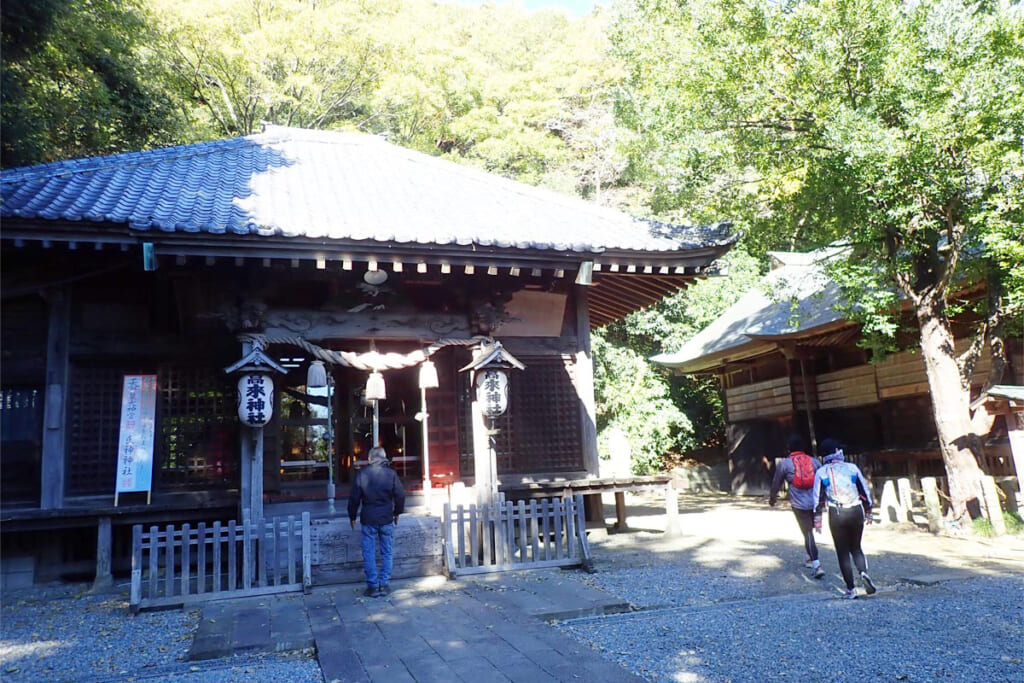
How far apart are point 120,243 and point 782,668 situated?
7874 millimetres

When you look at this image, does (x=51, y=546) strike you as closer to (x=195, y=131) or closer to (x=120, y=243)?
(x=120, y=243)

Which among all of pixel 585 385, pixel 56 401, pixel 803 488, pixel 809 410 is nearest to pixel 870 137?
pixel 803 488

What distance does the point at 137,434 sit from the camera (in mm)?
9281

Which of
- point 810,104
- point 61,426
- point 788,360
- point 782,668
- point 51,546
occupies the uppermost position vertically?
point 810,104

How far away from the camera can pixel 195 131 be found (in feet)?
70.1

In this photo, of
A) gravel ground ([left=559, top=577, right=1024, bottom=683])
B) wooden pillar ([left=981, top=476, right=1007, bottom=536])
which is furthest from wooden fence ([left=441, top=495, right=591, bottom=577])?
wooden pillar ([left=981, top=476, right=1007, bottom=536])

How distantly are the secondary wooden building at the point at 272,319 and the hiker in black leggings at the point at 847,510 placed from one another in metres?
3.95

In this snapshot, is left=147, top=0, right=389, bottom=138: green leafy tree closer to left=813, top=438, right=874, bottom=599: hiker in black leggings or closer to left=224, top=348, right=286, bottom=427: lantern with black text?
left=224, top=348, right=286, bottom=427: lantern with black text

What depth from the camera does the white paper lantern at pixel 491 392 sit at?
8.92 m

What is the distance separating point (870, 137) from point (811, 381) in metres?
10.4

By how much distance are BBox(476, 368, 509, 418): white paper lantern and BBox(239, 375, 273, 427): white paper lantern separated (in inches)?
101

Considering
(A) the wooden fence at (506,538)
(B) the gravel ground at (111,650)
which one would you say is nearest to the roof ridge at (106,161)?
(B) the gravel ground at (111,650)

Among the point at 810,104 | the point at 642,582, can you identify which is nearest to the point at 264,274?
the point at 642,582

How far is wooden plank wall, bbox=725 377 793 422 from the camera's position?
1852cm
